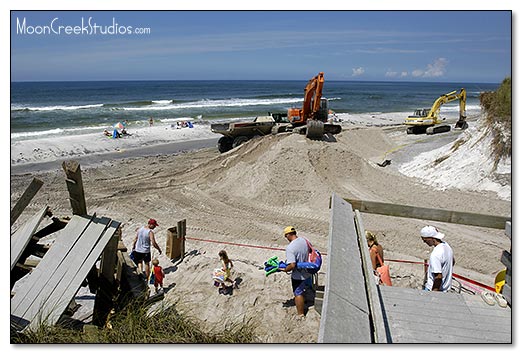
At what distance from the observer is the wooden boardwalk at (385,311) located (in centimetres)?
309

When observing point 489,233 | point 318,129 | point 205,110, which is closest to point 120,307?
point 489,233

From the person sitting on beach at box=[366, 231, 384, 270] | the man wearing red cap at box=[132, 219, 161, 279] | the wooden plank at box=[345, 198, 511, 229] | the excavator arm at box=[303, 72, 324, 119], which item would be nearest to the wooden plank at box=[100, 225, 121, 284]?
the man wearing red cap at box=[132, 219, 161, 279]

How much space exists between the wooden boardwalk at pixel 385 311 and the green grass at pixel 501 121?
343 inches

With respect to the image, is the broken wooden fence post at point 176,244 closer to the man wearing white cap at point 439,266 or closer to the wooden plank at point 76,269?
the wooden plank at point 76,269

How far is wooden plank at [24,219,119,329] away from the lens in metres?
4.16

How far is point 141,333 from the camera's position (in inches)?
163

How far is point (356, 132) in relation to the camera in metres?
20.5

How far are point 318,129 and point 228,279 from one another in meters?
10.3

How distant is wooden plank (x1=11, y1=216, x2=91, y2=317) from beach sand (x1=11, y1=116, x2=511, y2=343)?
1.66m

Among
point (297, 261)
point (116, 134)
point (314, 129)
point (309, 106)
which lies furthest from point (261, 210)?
point (116, 134)

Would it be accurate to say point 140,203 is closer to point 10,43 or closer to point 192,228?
point 192,228

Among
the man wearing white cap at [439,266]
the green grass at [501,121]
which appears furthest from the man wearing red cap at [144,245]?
the green grass at [501,121]

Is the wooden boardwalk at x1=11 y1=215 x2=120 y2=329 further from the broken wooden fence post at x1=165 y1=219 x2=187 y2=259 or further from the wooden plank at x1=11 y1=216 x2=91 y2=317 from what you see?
the broken wooden fence post at x1=165 y1=219 x2=187 y2=259

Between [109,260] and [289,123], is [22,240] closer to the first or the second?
[109,260]
